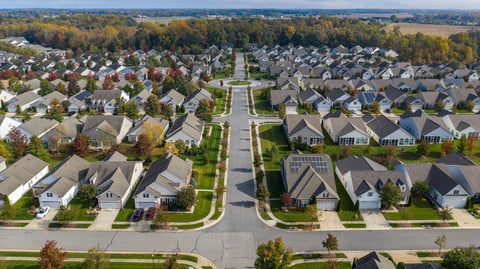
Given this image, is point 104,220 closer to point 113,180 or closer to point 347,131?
point 113,180

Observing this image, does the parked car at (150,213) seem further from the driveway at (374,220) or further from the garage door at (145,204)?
the driveway at (374,220)

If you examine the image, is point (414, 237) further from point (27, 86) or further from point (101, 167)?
point (27, 86)

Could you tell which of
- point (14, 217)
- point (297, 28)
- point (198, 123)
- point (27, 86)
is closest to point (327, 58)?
point (297, 28)

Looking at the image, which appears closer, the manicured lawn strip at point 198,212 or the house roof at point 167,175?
the manicured lawn strip at point 198,212

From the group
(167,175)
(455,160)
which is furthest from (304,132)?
(167,175)

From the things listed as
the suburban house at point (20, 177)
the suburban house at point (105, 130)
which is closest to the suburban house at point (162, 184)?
the suburban house at point (20, 177)

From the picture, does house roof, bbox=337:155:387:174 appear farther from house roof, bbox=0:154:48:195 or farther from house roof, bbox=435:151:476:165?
house roof, bbox=0:154:48:195

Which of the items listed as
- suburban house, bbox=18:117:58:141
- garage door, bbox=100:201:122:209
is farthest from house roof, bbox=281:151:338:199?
suburban house, bbox=18:117:58:141
